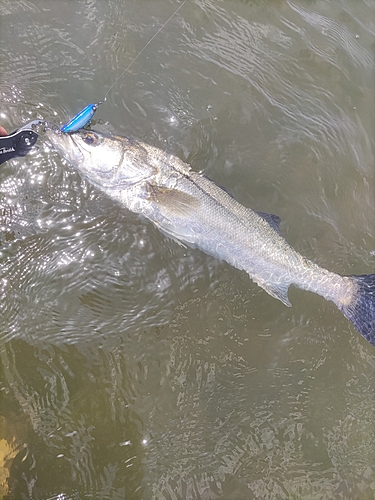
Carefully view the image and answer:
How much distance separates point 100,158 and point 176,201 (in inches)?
38.0

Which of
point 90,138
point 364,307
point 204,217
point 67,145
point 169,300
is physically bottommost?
point 169,300

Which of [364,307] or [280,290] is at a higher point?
[364,307]

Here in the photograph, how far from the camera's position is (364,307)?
403 cm

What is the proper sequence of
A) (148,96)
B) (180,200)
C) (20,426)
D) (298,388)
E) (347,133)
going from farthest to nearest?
(347,133) < (148,96) < (298,388) < (180,200) < (20,426)

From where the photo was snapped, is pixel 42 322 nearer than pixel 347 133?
Yes

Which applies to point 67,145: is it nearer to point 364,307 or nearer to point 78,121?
point 78,121

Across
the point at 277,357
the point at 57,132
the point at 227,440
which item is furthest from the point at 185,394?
the point at 57,132

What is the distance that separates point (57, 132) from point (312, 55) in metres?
4.28

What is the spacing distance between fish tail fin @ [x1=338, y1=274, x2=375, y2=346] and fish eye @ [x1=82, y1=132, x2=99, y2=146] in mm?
3122

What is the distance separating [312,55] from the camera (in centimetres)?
609

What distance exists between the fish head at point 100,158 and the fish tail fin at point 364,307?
100 inches

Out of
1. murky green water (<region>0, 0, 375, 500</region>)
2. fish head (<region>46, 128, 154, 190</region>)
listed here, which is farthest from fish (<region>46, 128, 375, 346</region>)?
murky green water (<region>0, 0, 375, 500</region>)

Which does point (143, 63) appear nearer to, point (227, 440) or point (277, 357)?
point (277, 357)

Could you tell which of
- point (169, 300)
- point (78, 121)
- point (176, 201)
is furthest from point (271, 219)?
point (78, 121)
